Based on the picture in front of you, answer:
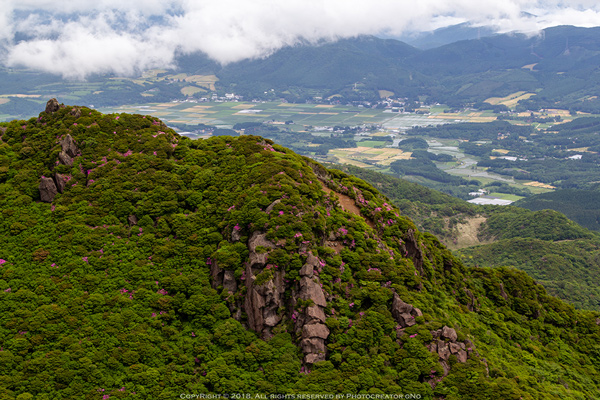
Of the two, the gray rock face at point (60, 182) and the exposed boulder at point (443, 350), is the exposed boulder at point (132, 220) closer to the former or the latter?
the gray rock face at point (60, 182)

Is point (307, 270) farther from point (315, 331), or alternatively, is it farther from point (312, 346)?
point (312, 346)

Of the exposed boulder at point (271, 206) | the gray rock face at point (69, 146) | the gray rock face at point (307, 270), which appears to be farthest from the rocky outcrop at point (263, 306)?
the gray rock face at point (69, 146)

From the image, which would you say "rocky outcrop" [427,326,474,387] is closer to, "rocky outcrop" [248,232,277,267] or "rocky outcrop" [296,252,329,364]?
"rocky outcrop" [296,252,329,364]

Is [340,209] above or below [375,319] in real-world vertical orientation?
above

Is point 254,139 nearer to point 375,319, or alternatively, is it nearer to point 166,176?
point 166,176

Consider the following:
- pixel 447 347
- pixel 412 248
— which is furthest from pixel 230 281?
pixel 412 248

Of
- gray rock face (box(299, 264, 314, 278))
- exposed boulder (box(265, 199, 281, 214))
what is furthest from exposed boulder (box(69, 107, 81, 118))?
gray rock face (box(299, 264, 314, 278))

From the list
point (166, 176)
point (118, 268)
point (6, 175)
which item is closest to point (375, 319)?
point (118, 268)
